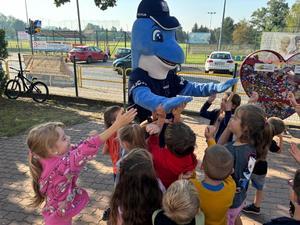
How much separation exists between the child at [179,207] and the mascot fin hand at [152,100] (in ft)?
3.67

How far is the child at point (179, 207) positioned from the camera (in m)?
1.78

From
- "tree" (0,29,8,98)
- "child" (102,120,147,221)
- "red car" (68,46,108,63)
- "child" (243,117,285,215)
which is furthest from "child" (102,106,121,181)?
"red car" (68,46,108,63)

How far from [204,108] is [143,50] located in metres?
0.99

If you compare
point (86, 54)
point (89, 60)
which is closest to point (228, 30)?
point (89, 60)

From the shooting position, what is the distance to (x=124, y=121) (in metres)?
2.30

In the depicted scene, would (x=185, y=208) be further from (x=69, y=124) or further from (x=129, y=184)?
(x=69, y=124)

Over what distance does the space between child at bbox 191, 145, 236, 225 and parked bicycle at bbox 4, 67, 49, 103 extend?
8.76m

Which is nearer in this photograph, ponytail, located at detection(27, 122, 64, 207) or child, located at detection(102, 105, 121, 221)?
ponytail, located at detection(27, 122, 64, 207)

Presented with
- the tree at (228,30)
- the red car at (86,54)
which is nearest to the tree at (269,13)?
the tree at (228,30)

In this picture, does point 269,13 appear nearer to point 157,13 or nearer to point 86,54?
point 86,54

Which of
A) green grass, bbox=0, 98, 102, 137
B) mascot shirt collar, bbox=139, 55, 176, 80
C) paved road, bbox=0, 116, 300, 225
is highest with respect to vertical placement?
mascot shirt collar, bbox=139, 55, 176, 80

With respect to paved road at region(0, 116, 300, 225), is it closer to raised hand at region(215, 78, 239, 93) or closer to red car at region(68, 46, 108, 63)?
raised hand at region(215, 78, 239, 93)

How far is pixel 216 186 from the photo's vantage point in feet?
7.03

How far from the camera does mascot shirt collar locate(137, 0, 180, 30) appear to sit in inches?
136
